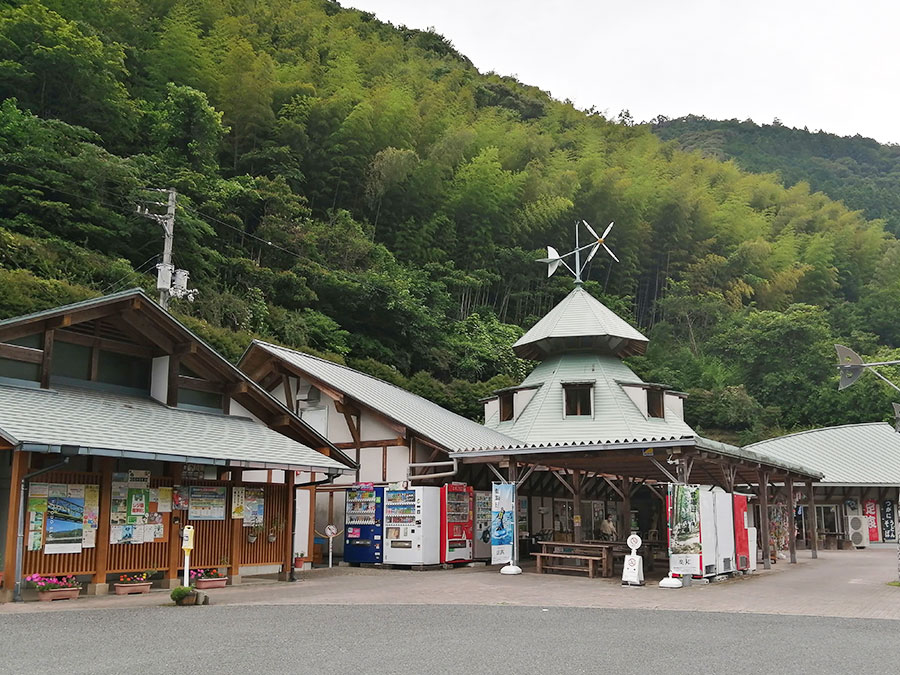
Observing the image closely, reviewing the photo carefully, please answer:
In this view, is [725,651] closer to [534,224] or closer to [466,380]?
[466,380]

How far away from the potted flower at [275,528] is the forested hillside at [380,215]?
8142 millimetres

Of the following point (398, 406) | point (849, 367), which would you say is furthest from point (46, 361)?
point (849, 367)

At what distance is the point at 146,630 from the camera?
7.68 metres

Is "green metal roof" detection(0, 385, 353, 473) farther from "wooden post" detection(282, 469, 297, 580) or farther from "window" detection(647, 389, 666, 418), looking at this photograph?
"window" detection(647, 389, 666, 418)

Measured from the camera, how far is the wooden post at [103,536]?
10.5 m

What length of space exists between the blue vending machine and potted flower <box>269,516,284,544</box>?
343 centimetres

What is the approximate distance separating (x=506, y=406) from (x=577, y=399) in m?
2.26

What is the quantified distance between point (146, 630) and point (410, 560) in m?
8.38

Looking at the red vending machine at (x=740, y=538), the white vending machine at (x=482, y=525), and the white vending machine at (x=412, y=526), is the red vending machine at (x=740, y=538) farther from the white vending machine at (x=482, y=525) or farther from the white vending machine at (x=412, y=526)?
the white vending machine at (x=412, y=526)

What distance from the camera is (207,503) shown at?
11906 mm

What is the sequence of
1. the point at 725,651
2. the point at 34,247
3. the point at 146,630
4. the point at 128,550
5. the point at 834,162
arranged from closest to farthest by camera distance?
the point at 725,651, the point at 146,630, the point at 128,550, the point at 34,247, the point at 834,162

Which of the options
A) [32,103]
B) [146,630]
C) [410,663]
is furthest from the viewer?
[32,103]

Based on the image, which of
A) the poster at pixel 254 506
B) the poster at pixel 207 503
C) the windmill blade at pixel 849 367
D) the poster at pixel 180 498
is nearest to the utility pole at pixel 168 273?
the poster at pixel 254 506

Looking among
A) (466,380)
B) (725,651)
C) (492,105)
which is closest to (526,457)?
(725,651)
